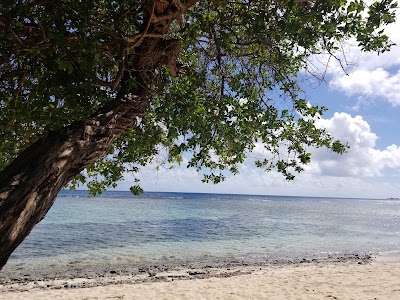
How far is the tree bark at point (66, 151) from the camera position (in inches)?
120

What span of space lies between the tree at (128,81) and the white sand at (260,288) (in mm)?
5408

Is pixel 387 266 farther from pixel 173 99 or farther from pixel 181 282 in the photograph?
pixel 173 99

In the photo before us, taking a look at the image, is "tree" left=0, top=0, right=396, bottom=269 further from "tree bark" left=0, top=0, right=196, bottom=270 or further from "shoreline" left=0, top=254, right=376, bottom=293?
"shoreline" left=0, top=254, right=376, bottom=293

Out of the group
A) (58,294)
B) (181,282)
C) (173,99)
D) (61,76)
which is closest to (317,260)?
(181,282)

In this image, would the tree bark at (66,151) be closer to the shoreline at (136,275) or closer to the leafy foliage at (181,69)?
the leafy foliage at (181,69)

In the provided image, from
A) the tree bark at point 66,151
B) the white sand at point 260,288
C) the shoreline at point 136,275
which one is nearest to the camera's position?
the tree bark at point 66,151

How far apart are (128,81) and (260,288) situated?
9.49m

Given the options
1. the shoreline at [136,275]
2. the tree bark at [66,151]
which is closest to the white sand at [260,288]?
the shoreline at [136,275]

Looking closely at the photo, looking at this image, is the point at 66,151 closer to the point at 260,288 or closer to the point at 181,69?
the point at 181,69

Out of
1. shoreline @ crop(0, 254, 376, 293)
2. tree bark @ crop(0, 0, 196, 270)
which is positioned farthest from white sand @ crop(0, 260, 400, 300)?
tree bark @ crop(0, 0, 196, 270)

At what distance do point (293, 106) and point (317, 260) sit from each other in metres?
14.6

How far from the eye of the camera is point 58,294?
11.1 meters

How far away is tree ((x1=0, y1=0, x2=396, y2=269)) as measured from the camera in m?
3.53

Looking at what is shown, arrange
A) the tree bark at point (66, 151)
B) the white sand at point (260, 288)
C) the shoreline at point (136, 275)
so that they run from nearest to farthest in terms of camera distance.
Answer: the tree bark at point (66, 151), the white sand at point (260, 288), the shoreline at point (136, 275)
